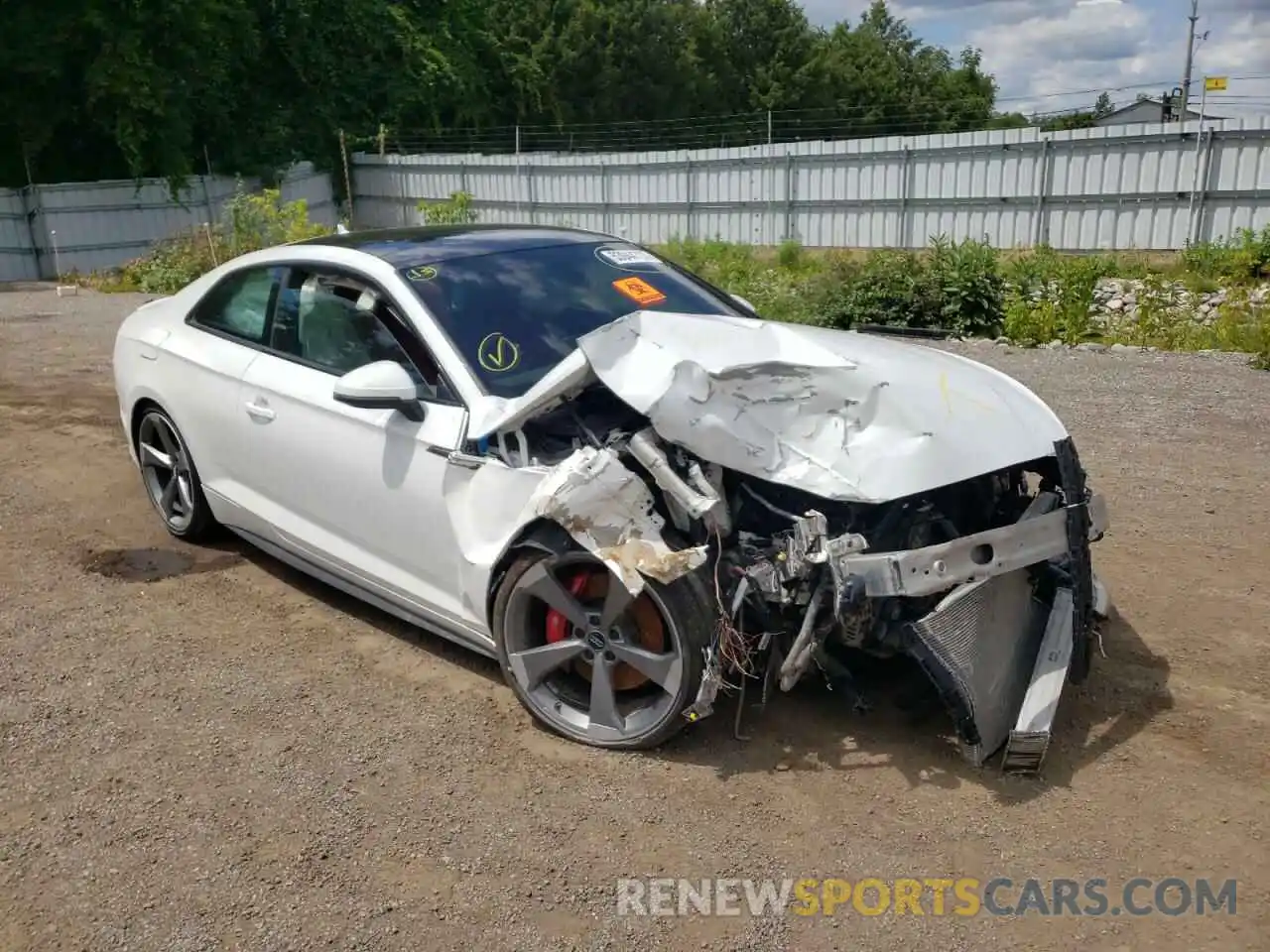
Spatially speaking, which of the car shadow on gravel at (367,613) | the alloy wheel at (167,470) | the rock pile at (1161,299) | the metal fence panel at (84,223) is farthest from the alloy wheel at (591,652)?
the metal fence panel at (84,223)

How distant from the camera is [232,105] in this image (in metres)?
27.2

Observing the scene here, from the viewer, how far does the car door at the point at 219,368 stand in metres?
5.05

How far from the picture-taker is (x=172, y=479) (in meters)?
5.77

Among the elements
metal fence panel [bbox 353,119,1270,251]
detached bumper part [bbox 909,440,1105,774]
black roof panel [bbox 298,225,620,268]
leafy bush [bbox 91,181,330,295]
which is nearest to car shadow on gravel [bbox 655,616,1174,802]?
detached bumper part [bbox 909,440,1105,774]

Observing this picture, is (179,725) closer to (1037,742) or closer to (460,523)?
(460,523)

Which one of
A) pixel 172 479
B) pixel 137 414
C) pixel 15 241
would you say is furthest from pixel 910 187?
pixel 172 479

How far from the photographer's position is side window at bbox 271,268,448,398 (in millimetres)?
4363

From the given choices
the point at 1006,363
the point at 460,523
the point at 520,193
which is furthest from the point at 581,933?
the point at 520,193

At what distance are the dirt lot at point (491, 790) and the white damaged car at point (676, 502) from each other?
0.77ft

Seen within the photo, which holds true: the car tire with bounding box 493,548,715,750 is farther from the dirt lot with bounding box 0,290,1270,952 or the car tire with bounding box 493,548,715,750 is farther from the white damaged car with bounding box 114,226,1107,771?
the dirt lot with bounding box 0,290,1270,952

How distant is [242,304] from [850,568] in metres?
3.27

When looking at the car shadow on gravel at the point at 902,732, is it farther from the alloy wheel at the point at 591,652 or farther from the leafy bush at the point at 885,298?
the leafy bush at the point at 885,298

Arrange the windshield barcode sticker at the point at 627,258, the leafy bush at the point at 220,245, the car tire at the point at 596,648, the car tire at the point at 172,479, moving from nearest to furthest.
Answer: the car tire at the point at 596,648 < the windshield barcode sticker at the point at 627,258 < the car tire at the point at 172,479 < the leafy bush at the point at 220,245

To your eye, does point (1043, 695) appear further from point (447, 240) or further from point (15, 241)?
point (15, 241)
